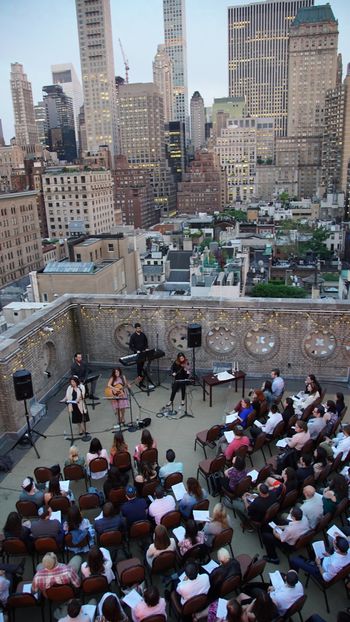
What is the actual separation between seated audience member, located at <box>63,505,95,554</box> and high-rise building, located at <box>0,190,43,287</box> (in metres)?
70.0

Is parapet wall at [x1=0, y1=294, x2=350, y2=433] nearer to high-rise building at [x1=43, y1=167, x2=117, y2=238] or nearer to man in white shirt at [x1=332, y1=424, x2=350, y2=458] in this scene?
man in white shirt at [x1=332, y1=424, x2=350, y2=458]

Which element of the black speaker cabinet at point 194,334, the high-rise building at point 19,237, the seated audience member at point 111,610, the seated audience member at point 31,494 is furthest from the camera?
the high-rise building at point 19,237

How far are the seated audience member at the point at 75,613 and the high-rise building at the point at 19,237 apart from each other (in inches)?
2808

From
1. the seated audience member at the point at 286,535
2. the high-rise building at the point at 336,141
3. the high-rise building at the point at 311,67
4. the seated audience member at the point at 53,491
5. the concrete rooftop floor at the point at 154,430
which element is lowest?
the concrete rooftop floor at the point at 154,430

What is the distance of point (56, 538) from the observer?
6.05m

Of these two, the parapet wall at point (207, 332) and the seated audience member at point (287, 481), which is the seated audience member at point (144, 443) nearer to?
Result: the seated audience member at point (287, 481)

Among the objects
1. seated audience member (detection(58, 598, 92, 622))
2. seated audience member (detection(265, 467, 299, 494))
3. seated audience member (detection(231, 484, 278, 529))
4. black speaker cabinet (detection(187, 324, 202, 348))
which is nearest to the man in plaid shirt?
seated audience member (detection(58, 598, 92, 622))

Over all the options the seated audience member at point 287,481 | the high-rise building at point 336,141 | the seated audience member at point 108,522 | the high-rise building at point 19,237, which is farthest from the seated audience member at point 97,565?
the high-rise building at point 336,141

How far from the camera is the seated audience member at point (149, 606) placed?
4.79 m

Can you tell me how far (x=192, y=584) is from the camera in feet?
16.7

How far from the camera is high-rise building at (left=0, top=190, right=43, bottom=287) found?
7356 centimetres

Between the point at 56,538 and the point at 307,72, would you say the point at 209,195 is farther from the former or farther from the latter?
the point at 56,538

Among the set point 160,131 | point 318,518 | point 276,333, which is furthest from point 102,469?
point 160,131

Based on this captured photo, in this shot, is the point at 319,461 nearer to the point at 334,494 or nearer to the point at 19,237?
the point at 334,494
